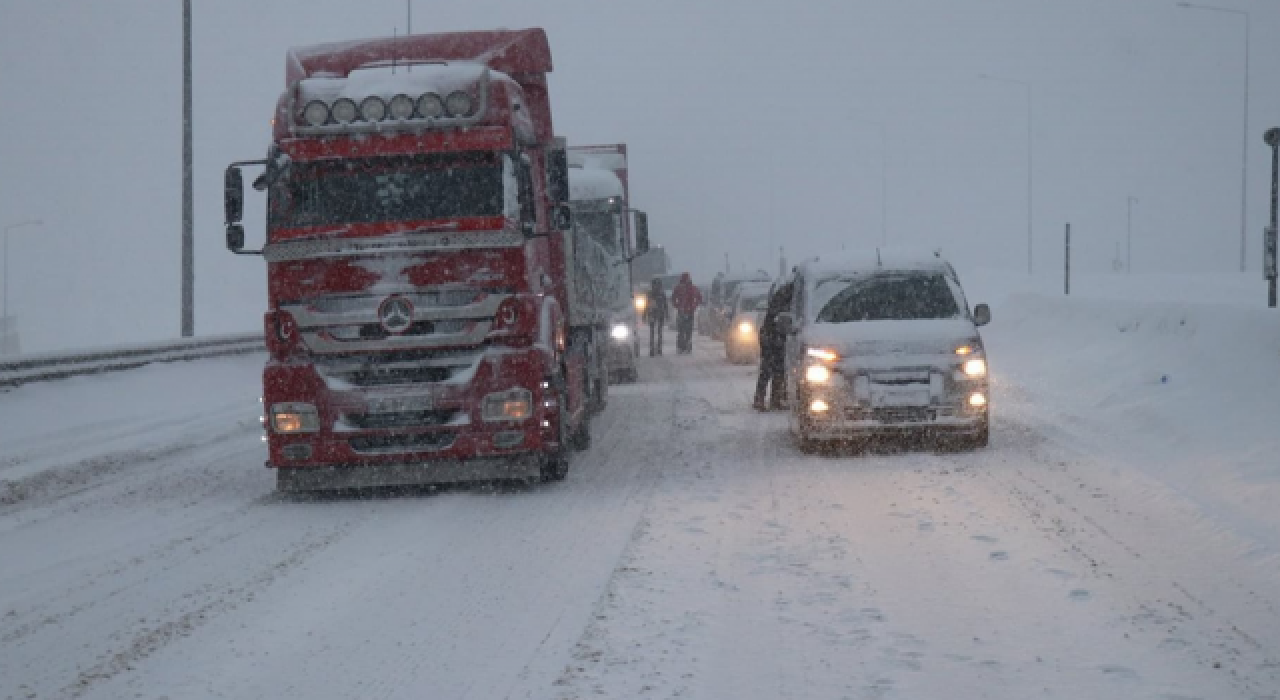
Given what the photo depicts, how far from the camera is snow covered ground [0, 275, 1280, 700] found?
6.12m

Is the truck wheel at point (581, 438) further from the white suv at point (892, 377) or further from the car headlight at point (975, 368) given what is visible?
the car headlight at point (975, 368)

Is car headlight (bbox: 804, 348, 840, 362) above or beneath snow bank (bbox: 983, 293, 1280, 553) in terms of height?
above

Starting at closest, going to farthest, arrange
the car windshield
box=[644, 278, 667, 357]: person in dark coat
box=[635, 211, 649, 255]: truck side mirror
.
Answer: the car windshield → box=[635, 211, 649, 255]: truck side mirror → box=[644, 278, 667, 357]: person in dark coat

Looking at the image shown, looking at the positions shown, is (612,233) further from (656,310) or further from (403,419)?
(403,419)

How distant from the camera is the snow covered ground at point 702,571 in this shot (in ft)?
20.1

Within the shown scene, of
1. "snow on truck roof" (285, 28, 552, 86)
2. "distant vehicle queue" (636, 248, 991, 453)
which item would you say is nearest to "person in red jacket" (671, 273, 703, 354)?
"distant vehicle queue" (636, 248, 991, 453)

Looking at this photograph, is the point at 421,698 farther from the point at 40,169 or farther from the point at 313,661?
the point at 40,169

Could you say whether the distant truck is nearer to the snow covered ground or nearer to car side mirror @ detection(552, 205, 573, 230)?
the snow covered ground

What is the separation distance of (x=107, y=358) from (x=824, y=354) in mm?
14026

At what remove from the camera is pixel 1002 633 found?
6.59 m

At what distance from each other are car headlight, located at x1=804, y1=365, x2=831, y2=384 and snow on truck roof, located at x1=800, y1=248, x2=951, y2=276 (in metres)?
1.72

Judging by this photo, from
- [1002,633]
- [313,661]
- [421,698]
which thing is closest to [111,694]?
[313,661]

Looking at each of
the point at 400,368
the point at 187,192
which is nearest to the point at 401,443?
the point at 400,368

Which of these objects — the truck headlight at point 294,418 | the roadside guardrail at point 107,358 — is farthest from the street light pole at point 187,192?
the truck headlight at point 294,418
